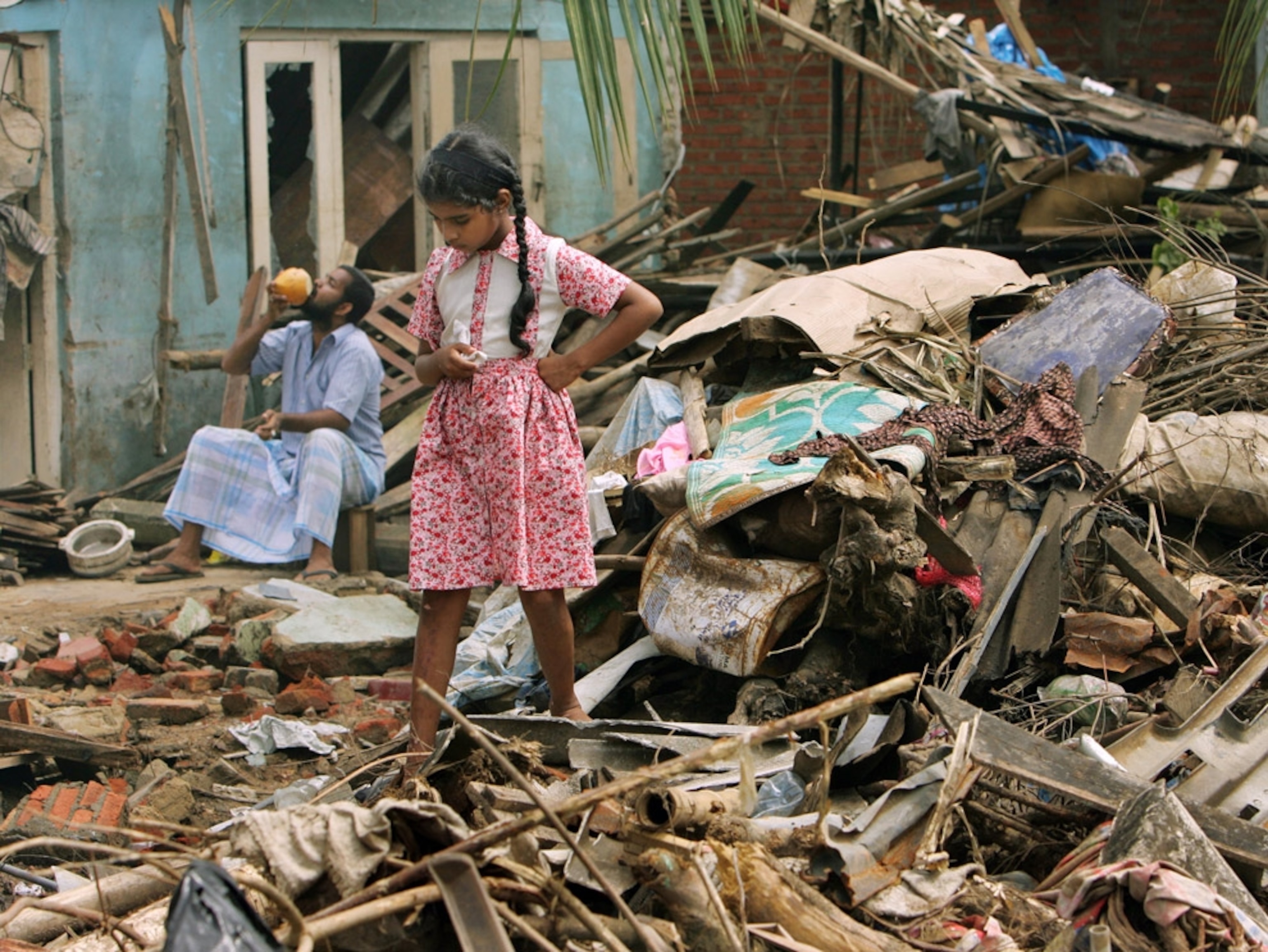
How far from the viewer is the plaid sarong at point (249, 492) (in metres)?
7.06

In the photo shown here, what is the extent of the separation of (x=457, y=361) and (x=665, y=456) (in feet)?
5.27

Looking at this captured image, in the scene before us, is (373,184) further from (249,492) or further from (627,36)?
(627,36)

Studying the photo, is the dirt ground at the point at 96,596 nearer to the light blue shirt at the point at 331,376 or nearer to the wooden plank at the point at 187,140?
the light blue shirt at the point at 331,376

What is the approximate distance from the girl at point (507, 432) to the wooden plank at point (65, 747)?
1.11 m

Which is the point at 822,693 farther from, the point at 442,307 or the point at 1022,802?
the point at 442,307

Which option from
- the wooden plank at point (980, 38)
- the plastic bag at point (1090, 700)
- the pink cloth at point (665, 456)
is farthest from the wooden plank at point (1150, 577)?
the wooden plank at point (980, 38)

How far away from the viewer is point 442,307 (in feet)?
12.7

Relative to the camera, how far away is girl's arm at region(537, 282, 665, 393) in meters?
3.81

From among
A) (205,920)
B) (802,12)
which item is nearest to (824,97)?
(802,12)

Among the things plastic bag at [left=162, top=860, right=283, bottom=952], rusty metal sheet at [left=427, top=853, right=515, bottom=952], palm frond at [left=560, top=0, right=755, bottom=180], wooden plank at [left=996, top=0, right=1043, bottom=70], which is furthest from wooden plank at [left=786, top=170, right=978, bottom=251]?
plastic bag at [left=162, top=860, right=283, bottom=952]

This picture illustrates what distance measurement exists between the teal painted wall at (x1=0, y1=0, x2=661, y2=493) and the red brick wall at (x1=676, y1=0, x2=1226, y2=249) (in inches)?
104

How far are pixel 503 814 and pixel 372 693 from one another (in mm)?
2442

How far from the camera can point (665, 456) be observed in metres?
5.19

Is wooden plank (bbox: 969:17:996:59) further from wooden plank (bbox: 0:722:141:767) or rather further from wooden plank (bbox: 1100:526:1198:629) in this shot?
wooden plank (bbox: 0:722:141:767)
